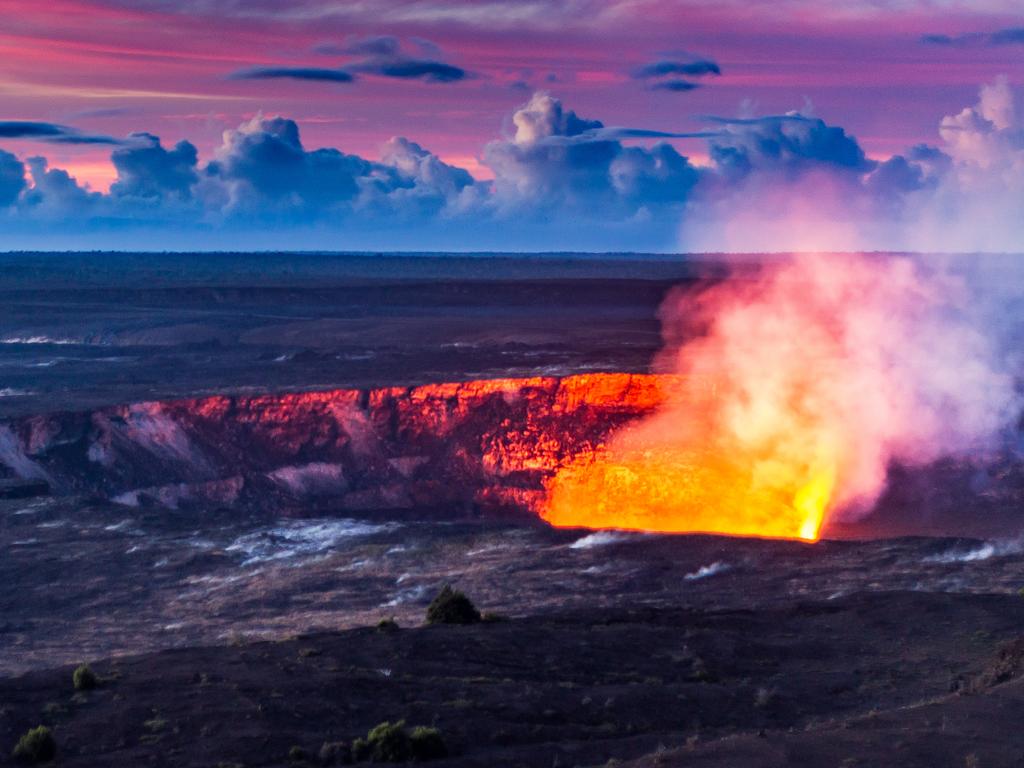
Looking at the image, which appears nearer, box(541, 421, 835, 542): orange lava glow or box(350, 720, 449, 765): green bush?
box(350, 720, 449, 765): green bush

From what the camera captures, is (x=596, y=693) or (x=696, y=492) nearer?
(x=596, y=693)

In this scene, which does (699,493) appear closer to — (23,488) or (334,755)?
(23,488)

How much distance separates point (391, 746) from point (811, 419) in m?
33.6

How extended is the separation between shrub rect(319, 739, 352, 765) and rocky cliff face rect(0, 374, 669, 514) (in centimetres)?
3334

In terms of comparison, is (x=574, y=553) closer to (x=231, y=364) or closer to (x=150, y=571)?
(x=150, y=571)

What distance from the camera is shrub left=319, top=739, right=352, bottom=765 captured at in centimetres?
1666

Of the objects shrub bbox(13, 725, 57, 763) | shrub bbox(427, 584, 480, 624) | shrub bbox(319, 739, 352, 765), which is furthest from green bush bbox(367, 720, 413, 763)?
shrub bbox(427, 584, 480, 624)

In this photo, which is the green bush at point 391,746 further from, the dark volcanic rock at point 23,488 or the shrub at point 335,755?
the dark volcanic rock at point 23,488

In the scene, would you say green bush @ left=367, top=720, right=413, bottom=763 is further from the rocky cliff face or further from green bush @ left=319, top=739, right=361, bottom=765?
the rocky cliff face

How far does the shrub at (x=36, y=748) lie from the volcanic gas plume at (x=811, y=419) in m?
→ 28.2

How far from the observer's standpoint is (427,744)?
16859 mm

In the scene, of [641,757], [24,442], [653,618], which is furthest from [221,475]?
[641,757]

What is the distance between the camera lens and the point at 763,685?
71.7 ft

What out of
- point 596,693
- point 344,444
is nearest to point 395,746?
point 596,693
